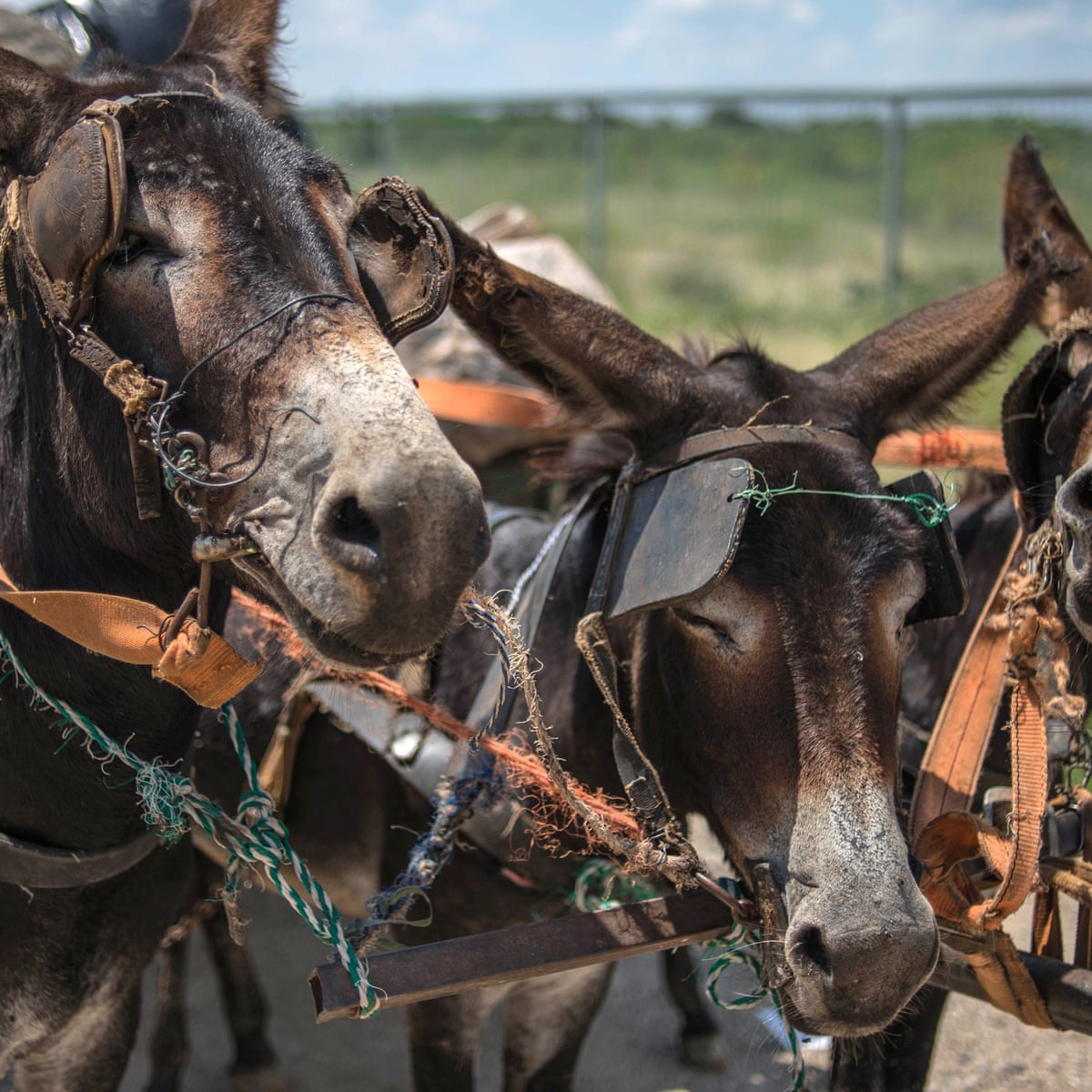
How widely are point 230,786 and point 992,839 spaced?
5.46 ft

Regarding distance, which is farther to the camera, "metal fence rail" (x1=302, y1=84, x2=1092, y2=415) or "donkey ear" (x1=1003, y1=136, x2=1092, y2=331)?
"metal fence rail" (x1=302, y1=84, x2=1092, y2=415)

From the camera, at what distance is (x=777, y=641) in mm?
1916

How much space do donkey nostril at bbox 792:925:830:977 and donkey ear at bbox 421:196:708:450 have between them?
0.96 m

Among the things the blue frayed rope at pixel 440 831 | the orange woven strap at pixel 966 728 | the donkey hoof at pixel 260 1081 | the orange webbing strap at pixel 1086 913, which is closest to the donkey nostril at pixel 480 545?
the blue frayed rope at pixel 440 831

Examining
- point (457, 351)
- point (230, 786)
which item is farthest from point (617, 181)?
point (230, 786)

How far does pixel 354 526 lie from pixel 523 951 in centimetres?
100

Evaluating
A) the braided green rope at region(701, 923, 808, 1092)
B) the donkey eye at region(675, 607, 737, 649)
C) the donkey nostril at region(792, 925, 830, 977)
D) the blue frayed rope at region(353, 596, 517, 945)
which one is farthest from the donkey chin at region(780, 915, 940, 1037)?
the blue frayed rope at region(353, 596, 517, 945)

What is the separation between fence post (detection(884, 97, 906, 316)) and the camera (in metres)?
9.52

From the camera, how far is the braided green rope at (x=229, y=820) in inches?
72.8

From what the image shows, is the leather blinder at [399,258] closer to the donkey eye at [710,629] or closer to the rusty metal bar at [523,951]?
the donkey eye at [710,629]

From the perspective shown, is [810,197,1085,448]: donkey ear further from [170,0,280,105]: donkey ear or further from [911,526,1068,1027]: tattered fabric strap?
[170,0,280,105]: donkey ear

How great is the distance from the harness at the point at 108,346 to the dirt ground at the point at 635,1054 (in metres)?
2.18

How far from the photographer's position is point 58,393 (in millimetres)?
1719

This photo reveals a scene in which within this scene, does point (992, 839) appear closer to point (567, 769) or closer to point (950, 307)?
point (567, 769)
